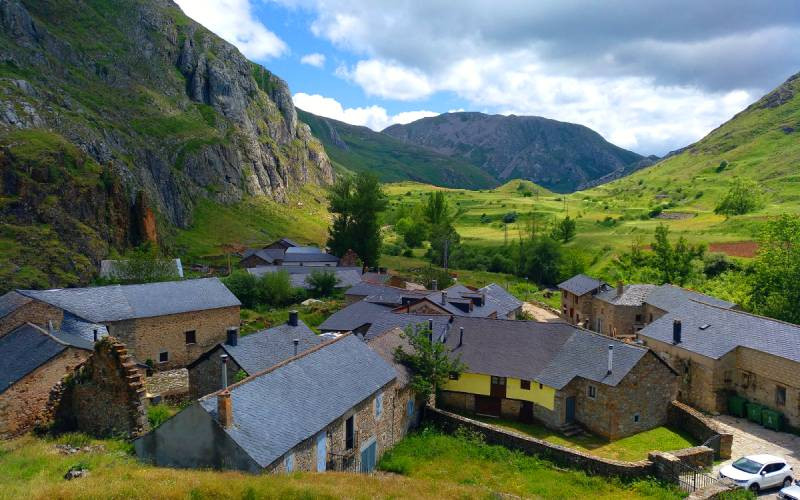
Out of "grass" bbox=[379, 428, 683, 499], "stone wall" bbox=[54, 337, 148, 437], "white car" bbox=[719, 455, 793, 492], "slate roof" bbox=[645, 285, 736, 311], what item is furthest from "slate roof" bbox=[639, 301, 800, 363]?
"stone wall" bbox=[54, 337, 148, 437]

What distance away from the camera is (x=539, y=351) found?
34.1m

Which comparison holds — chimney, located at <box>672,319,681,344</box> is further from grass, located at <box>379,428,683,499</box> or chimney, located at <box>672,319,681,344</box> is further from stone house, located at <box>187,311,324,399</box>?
stone house, located at <box>187,311,324,399</box>

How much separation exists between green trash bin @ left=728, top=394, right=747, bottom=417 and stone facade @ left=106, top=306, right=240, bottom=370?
37231 mm

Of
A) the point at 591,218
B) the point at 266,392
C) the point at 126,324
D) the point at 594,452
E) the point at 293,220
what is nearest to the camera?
the point at 266,392

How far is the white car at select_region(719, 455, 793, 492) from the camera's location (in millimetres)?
22875

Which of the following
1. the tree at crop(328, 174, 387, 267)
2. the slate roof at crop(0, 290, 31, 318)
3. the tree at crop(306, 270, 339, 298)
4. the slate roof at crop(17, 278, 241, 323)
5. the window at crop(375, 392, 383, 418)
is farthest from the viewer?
the tree at crop(328, 174, 387, 267)

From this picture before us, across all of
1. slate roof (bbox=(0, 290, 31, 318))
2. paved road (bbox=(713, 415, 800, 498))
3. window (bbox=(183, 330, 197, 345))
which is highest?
slate roof (bbox=(0, 290, 31, 318))

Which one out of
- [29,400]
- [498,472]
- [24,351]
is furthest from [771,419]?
[24,351]

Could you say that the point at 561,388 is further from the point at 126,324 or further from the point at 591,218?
the point at 591,218

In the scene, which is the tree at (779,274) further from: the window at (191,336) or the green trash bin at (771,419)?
the window at (191,336)

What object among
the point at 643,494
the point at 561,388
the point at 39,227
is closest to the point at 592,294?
the point at 561,388

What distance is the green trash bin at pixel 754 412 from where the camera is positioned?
31797mm

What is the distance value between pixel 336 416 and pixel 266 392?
2849 millimetres

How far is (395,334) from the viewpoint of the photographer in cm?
3416
